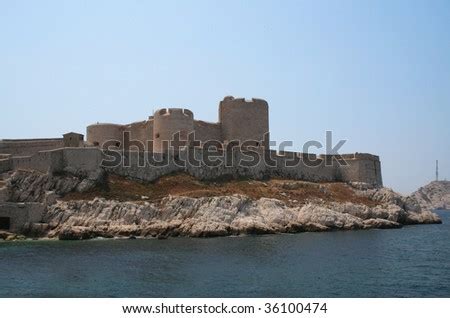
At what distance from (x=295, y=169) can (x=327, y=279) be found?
32.3m

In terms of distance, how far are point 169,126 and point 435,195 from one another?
494 ft

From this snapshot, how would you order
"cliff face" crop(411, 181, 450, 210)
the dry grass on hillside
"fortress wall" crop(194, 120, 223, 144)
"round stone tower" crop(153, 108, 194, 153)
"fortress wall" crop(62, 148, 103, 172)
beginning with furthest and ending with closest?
"cliff face" crop(411, 181, 450, 210) → "fortress wall" crop(194, 120, 223, 144) → "round stone tower" crop(153, 108, 194, 153) → "fortress wall" crop(62, 148, 103, 172) → the dry grass on hillside

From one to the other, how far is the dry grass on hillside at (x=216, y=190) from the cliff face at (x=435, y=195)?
12971cm

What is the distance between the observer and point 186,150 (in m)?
48.1

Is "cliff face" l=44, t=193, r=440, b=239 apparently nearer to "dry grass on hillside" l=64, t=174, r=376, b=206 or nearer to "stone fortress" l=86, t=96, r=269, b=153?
"dry grass on hillside" l=64, t=174, r=376, b=206

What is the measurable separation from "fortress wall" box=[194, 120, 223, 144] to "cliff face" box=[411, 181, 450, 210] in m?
132

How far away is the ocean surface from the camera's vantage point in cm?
2091

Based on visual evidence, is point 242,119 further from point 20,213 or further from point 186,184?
point 20,213

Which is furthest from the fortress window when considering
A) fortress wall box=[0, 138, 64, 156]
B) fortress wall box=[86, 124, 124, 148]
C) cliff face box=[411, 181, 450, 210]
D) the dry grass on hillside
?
cliff face box=[411, 181, 450, 210]

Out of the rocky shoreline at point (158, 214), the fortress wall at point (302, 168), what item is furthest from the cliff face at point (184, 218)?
the fortress wall at point (302, 168)

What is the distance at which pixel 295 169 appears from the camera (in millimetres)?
54969

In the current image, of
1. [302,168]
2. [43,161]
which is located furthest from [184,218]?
[302,168]

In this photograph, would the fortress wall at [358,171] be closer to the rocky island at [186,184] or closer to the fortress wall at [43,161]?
the rocky island at [186,184]

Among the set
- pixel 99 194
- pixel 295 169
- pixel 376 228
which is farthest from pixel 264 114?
pixel 99 194
